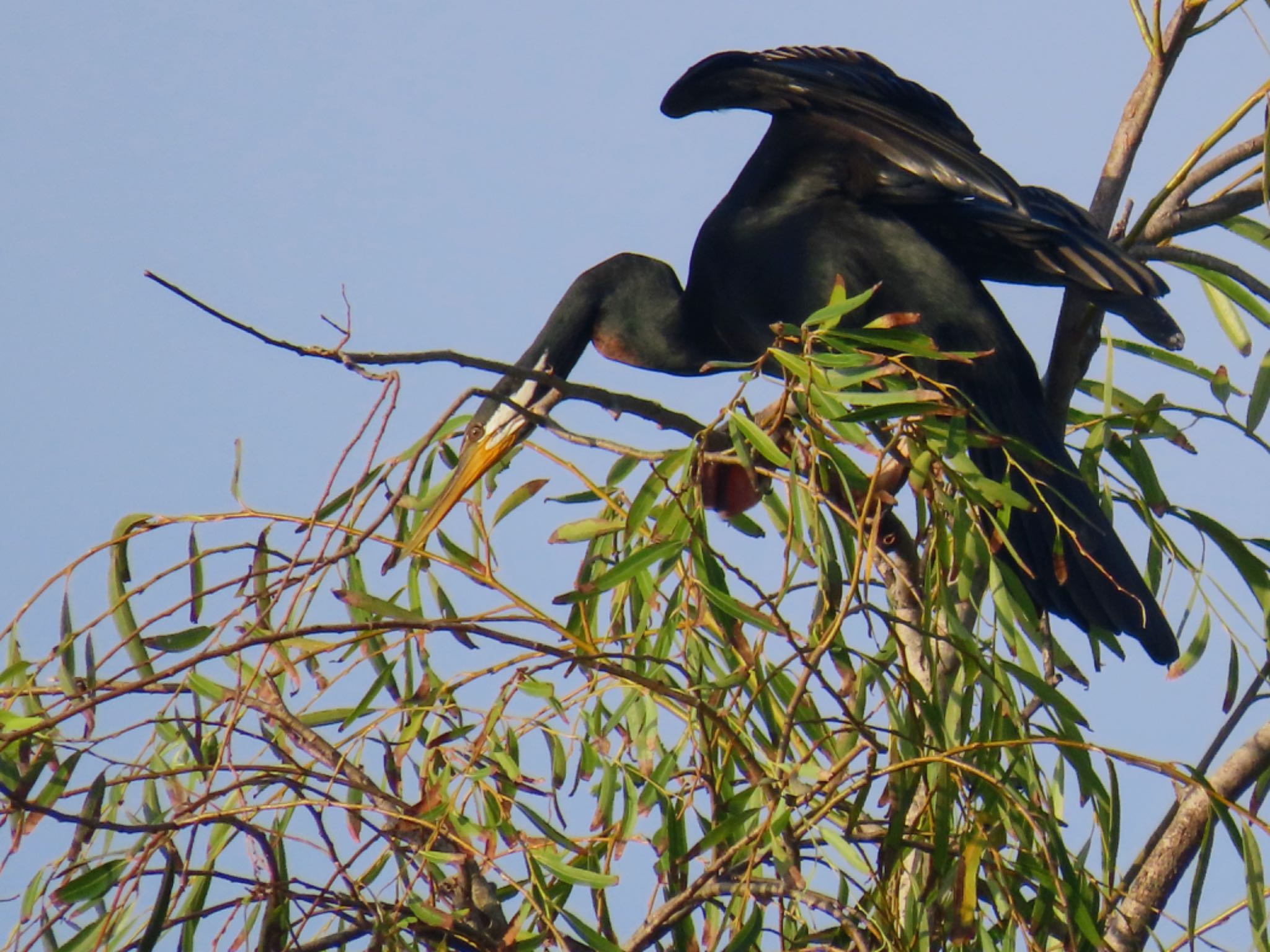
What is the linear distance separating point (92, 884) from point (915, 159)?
1.64m

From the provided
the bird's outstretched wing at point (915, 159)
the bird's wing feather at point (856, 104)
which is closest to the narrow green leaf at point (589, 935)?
the bird's outstretched wing at point (915, 159)

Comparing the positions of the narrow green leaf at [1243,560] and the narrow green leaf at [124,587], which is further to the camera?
the narrow green leaf at [1243,560]

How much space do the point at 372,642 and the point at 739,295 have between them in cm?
128

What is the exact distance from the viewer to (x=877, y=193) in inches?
108

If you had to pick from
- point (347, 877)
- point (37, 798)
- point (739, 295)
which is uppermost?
point (739, 295)

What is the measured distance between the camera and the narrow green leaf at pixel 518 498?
1.67m

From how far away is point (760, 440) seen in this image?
1472 millimetres

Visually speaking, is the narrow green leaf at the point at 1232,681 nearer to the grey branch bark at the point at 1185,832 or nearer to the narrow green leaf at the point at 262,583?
the grey branch bark at the point at 1185,832

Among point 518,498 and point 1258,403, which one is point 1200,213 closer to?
point 1258,403

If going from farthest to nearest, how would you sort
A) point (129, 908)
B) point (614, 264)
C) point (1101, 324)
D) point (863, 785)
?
point (614, 264), point (1101, 324), point (129, 908), point (863, 785)

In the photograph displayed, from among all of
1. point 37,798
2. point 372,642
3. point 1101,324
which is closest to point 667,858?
point 372,642

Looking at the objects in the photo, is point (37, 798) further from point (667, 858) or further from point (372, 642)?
point (667, 858)

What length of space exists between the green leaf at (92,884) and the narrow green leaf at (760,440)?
0.68 m

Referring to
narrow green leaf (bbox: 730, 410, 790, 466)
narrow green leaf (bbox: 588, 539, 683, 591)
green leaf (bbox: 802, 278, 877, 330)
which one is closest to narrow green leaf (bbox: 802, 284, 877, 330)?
green leaf (bbox: 802, 278, 877, 330)
